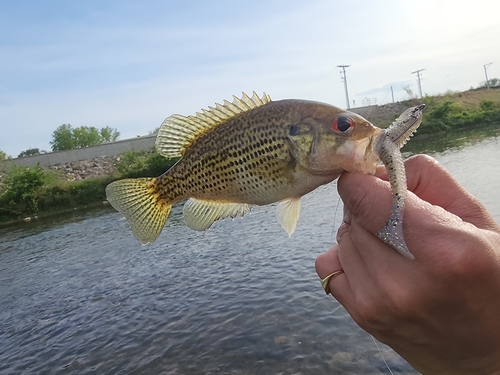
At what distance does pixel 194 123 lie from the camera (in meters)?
3.55

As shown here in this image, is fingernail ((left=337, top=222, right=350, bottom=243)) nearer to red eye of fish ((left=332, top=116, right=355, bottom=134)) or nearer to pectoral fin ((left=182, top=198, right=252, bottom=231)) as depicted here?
red eye of fish ((left=332, top=116, right=355, bottom=134))

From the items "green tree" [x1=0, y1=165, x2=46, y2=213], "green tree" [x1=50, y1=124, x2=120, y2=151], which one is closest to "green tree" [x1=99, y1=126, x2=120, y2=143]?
"green tree" [x1=50, y1=124, x2=120, y2=151]

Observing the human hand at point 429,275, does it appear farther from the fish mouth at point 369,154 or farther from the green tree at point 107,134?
the green tree at point 107,134

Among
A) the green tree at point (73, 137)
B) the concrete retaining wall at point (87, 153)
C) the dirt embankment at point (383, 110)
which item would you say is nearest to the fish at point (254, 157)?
the concrete retaining wall at point (87, 153)

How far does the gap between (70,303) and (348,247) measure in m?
14.2

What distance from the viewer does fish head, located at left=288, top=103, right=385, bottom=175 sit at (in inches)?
103

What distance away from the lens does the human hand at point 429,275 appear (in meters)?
1.80

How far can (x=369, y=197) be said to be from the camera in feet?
7.09

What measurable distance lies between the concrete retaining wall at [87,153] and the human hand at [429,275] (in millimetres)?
59472

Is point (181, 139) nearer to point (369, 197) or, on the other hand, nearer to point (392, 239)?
point (369, 197)

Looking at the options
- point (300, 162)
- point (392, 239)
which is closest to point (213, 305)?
point (300, 162)

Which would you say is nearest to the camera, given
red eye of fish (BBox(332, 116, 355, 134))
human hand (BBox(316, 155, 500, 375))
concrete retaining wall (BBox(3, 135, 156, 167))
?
human hand (BBox(316, 155, 500, 375))

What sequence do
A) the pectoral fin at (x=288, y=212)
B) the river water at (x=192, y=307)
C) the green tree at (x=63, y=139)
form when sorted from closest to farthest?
the pectoral fin at (x=288, y=212) < the river water at (x=192, y=307) < the green tree at (x=63, y=139)

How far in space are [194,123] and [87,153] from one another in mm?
64732
